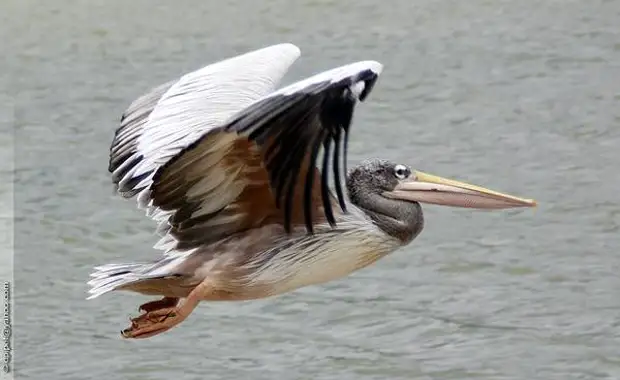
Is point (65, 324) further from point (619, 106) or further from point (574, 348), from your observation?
point (619, 106)

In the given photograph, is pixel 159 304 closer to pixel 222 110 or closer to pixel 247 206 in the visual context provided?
pixel 247 206

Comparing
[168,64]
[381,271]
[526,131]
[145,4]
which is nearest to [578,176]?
[526,131]

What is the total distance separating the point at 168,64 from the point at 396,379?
16.7 feet

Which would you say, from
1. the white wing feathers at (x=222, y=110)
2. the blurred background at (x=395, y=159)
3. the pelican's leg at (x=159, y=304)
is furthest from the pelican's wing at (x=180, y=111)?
the blurred background at (x=395, y=159)

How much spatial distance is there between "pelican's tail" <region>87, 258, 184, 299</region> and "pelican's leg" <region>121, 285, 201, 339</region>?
8 cm

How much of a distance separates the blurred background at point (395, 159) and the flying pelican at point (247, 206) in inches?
119

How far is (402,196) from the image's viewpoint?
490 cm

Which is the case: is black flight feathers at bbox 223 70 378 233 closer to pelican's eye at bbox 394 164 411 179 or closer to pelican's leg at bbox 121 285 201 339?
pelican's leg at bbox 121 285 201 339

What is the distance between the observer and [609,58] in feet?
40.4

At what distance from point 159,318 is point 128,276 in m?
0.15

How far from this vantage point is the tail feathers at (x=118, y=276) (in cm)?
457

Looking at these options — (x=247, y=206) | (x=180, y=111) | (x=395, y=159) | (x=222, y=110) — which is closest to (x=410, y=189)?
(x=247, y=206)

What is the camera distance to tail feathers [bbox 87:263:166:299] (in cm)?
457

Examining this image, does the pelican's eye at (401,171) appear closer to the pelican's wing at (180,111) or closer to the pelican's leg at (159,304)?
the pelican's wing at (180,111)
